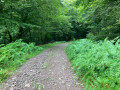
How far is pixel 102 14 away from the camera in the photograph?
23.0 feet

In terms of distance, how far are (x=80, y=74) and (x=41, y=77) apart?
5.26 feet

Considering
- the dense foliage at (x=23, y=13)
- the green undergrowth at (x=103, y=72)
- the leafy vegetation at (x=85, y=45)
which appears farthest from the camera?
the dense foliage at (x=23, y=13)

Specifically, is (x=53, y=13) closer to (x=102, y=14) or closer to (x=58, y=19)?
(x=58, y=19)

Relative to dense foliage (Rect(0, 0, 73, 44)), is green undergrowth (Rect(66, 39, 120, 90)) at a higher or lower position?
lower

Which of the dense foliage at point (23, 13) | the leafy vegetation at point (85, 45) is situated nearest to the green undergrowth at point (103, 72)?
the leafy vegetation at point (85, 45)

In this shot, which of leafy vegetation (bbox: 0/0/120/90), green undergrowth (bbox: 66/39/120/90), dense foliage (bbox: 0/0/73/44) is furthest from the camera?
dense foliage (bbox: 0/0/73/44)

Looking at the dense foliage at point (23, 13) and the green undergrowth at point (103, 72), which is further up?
the dense foliage at point (23, 13)

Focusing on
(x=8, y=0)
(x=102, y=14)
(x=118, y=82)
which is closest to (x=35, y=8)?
(x=8, y=0)

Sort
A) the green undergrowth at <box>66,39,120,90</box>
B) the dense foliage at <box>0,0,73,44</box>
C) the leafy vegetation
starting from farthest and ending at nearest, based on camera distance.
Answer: the dense foliage at <box>0,0,73,44</box>
the leafy vegetation
the green undergrowth at <box>66,39,120,90</box>

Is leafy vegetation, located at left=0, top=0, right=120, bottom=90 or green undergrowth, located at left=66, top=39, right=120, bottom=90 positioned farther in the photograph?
leafy vegetation, located at left=0, top=0, right=120, bottom=90

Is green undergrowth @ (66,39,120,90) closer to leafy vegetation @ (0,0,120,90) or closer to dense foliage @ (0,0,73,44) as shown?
leafy vegetation @ (0,0,120,90)

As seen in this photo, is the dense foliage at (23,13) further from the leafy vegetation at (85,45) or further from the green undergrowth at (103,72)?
the green undergrowth at (103,72)

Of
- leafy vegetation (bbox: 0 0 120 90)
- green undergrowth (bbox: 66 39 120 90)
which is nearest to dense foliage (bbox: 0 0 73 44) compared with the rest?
leafy vegetation (bbox: 0 0 120 90)

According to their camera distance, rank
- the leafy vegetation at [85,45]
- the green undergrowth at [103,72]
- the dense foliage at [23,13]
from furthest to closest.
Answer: the dense foliage at [23,13] → the leafy vegetation at [85,45] → the green undergrowth at [103,72]
